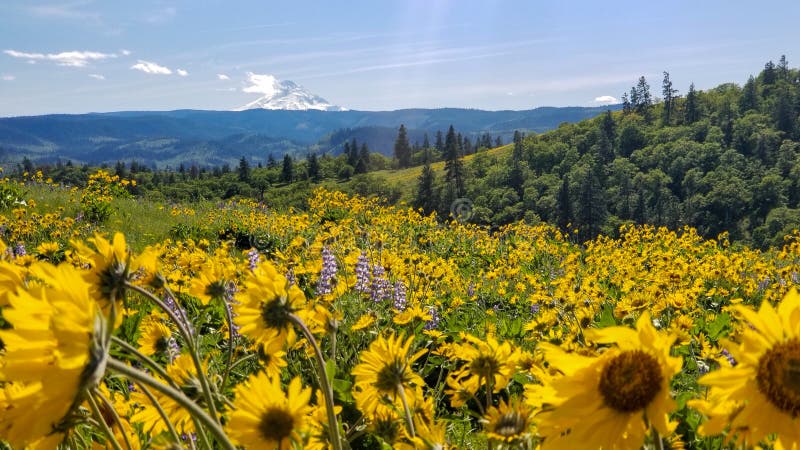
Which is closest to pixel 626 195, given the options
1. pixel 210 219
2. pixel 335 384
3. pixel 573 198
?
pixel 573 198

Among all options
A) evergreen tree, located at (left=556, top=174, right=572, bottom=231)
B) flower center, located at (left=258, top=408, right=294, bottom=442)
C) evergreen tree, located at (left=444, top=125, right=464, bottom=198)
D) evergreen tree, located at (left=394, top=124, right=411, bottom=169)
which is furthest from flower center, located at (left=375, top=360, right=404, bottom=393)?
evergreen tree, located at (left=394, top=124, right=411, bottom=169)

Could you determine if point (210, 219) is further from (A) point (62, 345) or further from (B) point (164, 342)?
(A) point (62, 345)

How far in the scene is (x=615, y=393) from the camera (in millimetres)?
892

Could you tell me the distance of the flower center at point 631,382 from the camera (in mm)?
880

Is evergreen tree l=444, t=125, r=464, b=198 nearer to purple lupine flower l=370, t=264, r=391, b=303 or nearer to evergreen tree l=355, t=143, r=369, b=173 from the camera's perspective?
evergreen tree l=355, t=143, r=369, b=173

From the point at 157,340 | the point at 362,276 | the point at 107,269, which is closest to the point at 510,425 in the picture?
the point at 107,269

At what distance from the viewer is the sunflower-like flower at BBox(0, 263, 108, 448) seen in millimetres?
749

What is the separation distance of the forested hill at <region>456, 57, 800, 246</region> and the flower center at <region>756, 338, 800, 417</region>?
76.4m

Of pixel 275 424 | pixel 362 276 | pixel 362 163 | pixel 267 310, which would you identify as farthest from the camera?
pixel 362 163

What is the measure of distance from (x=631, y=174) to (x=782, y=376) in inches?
4360

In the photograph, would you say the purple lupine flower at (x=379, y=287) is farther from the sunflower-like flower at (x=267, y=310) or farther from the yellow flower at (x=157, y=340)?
the sunflower-like flower at (x=267, y=310)

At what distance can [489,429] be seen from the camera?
129 centimetres

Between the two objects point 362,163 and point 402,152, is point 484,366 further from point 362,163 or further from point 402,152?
point 402,152

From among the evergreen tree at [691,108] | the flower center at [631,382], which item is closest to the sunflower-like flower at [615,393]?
the flower center at [631,382]
